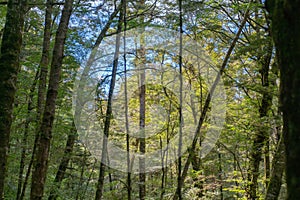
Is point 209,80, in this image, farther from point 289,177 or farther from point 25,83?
point 289,177

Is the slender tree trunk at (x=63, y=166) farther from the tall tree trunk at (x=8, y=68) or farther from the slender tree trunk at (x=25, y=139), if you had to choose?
the tall tree trunk at (x=8, y=68)

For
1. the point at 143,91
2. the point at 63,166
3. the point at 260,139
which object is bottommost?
the point at 63,166

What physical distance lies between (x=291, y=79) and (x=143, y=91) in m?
8.88

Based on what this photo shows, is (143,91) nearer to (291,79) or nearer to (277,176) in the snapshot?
(277,176)

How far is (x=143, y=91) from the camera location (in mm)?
9789

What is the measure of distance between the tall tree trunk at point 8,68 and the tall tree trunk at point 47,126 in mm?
628

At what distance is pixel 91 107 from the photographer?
8.04 m

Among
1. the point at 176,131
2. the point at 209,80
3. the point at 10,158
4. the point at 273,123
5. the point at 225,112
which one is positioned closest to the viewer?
the point at 273,123

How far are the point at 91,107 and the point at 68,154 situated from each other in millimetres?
1655

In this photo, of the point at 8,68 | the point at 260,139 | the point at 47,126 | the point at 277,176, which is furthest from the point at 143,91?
the point at 8,68

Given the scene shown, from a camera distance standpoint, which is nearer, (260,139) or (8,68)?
(8,68)

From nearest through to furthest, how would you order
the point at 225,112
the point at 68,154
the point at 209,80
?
the point at 68,154
the point at 225,112
the point at 209,80

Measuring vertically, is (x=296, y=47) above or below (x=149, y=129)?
above

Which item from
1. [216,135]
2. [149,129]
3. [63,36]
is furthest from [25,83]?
[216,135]
